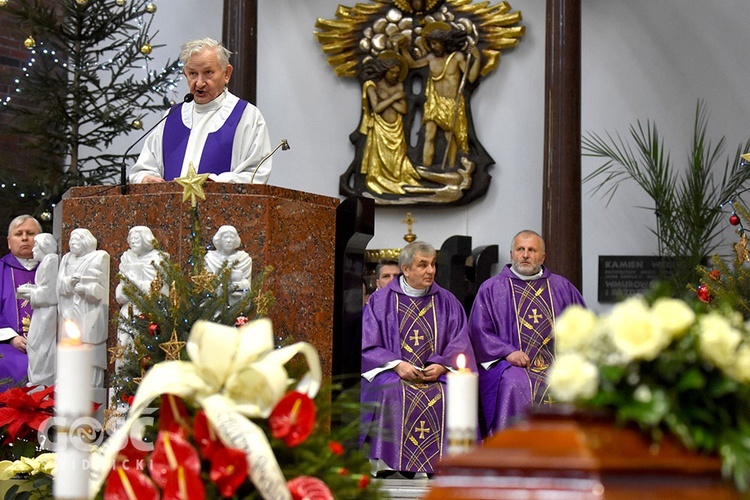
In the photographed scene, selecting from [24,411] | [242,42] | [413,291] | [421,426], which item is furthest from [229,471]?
[242,42]

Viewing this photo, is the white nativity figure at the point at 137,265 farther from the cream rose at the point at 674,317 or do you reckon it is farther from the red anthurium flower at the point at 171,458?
the cream rose at the point at 674,317

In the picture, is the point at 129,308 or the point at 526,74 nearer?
the point at 129,308

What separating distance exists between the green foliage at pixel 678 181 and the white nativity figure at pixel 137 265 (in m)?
5.22

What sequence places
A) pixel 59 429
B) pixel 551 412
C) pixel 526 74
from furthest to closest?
1. pixel 526 74
2. pixel 59 429
3. pixel 551 412

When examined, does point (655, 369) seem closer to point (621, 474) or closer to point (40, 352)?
point (621, 474)

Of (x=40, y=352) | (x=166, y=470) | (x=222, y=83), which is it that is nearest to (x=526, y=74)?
(x=222, y=83)

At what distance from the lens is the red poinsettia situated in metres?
5.43

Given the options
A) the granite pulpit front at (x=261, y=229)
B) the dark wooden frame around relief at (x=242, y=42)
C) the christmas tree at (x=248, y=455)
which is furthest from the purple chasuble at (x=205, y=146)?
the dark wooden frame around relief at (x=242, y=42)

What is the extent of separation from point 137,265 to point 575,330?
3.98 metres

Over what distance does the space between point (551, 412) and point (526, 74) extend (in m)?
9.90

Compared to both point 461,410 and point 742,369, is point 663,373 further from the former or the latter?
point 461,410

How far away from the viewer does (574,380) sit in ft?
5.08

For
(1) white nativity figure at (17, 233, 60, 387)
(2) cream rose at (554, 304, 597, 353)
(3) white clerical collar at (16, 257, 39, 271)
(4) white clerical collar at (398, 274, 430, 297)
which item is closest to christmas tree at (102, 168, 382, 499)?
(2) cream rose at (554, 304, 597, 353)

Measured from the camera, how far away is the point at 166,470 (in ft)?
6.57
